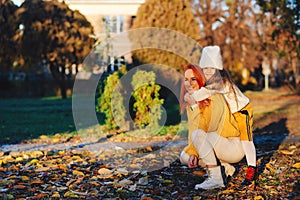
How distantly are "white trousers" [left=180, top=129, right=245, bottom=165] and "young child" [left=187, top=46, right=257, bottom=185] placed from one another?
94 mm

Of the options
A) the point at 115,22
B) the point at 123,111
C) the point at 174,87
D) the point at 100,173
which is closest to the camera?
the point at 100,173

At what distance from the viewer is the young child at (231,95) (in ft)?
15.4

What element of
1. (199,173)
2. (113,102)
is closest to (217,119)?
(199,173)

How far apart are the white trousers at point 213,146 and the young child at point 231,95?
94mm

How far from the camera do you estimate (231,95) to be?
469 cm

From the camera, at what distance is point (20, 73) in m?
35.8

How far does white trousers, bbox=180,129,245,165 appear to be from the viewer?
471 centimetres

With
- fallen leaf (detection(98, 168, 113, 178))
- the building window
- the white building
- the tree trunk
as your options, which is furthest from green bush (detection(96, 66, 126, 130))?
the white building

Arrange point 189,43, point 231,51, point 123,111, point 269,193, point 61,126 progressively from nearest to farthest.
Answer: point 269,193
point 123,111
point 61,126
point 189,43
point 231,51

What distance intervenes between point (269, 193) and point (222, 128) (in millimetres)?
806

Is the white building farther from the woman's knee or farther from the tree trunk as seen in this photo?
the woman's knee

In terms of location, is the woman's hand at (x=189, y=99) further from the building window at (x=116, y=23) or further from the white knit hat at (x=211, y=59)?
the building window at (x=116, y=23)

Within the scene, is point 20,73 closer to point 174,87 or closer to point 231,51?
point 231,51

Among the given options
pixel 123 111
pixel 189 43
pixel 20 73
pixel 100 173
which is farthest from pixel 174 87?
pixel 20 73
